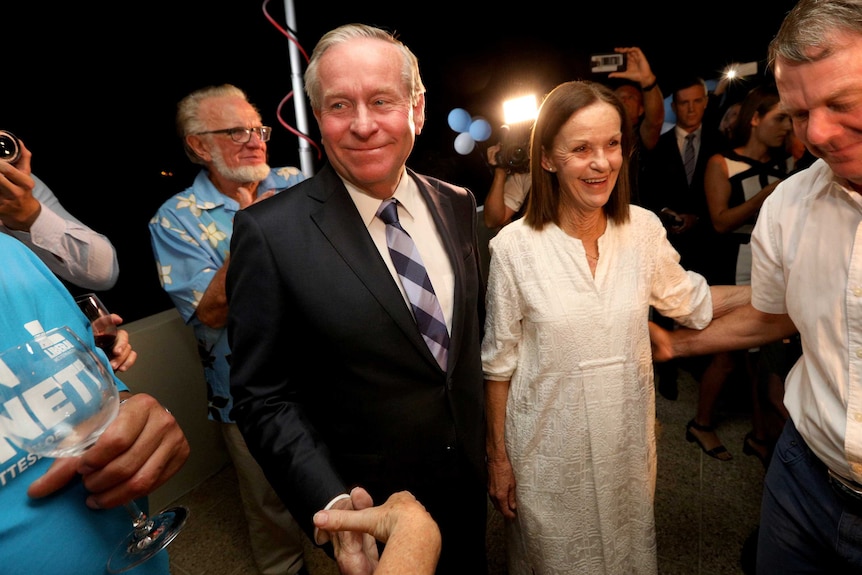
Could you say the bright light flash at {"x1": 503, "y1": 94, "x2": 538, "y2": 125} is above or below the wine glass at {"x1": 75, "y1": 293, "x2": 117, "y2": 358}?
above

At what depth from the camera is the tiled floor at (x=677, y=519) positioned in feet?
6.78

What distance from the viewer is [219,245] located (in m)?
1.85

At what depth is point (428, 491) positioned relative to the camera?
128cm

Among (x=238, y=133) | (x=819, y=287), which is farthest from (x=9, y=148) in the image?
(x=819, y=287)

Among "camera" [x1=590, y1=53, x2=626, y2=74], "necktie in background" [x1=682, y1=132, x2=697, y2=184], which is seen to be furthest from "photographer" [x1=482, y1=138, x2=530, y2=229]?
"necktie in background" [x1=682, y1=132, x2=697, y2=184]

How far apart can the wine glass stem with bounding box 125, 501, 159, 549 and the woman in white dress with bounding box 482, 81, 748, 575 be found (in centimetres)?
94

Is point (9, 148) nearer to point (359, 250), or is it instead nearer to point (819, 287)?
point (359, 250)

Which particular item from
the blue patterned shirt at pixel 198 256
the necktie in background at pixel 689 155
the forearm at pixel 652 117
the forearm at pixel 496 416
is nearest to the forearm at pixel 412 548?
the forearm at pixel 496 416

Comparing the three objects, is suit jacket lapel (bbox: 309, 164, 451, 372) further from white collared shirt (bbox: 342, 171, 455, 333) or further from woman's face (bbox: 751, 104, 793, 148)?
woman's face (bbox: 751, 104, 793, 148)

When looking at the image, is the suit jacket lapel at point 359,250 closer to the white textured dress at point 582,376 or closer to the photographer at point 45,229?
the white textured dress at point 582,376

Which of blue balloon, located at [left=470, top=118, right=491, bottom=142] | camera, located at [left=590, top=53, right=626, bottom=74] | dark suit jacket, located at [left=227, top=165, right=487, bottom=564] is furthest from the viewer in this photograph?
blue balloon, located at [left=470, top=118, right=491, bottom=142]

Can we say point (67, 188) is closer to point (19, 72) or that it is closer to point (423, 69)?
point (19, 72)

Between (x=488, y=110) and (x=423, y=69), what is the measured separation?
1.24 meters

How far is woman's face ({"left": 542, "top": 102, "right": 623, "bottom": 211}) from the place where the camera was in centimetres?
135
